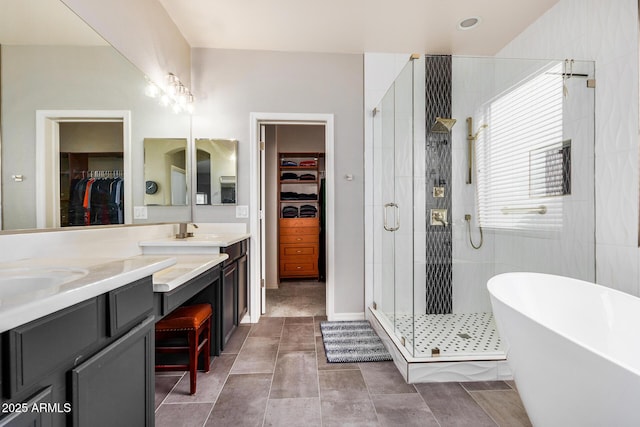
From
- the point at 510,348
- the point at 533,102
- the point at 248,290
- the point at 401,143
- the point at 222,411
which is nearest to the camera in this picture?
the point at 510,348

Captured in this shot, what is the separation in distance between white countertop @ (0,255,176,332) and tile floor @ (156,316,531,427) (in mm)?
998

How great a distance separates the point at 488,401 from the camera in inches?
61.1

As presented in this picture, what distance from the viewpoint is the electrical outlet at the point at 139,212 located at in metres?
1.86

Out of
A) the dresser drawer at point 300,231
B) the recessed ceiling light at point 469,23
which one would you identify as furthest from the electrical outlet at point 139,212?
the recessed ceiling light at point 469,23

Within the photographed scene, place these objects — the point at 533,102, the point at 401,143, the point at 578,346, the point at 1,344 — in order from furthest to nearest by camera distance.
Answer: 1. the point at 401,143
2. the point at 533,102
3. the point at 578,346
4. the point at 1,344

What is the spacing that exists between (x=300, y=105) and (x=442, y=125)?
1343 mm

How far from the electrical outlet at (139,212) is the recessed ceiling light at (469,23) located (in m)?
2.97

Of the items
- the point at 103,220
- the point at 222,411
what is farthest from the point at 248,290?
the point at 103,220

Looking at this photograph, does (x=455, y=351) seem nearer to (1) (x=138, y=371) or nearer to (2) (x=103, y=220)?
(1) (x=138, y=371)

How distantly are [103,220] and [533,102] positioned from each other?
A: 9.93ft

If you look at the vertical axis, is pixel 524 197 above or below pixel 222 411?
above

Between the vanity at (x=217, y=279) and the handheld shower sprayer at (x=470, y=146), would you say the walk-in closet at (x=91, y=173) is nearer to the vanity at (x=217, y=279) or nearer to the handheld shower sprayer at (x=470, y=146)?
the vanity at (x=217, y=279)

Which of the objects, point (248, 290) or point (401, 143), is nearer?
point (401, 143)

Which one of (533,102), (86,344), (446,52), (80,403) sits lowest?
(80,403)
